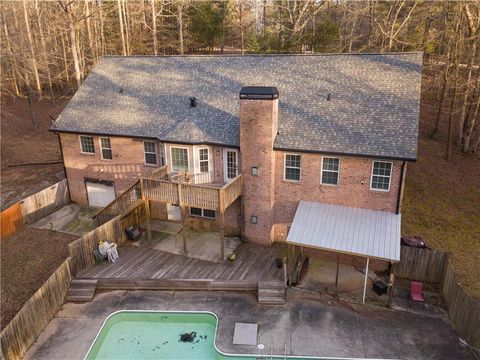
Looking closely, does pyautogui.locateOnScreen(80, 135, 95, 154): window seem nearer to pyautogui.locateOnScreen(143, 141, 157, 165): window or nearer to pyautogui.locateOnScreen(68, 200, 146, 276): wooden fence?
pyautogui.locateOnScreen(143, 141, 157, 165): window

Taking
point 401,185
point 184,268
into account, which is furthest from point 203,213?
point 401,185

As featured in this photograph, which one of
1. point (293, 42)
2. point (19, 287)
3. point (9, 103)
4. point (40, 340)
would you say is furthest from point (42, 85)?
point (40, 340)

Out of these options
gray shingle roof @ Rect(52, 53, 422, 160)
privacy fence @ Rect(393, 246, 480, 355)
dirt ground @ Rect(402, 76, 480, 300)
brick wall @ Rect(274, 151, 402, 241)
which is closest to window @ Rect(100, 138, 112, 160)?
gray shingle roof @ Rect(52, 53, 422, 160)

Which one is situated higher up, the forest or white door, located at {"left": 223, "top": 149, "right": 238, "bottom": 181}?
the forest

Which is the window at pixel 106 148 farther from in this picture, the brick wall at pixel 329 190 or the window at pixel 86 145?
the brick wall at pixel 329 190

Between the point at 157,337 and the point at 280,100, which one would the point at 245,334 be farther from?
the point at 280,100

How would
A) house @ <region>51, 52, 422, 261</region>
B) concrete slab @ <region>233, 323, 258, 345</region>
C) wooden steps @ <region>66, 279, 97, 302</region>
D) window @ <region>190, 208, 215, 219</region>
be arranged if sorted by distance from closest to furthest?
concrete slab @ <region>233, 323, 258, 345</region>, wooden steps @ <region>66, 279, 97, 302</region>, house @ <region>51, 52, 422, 261</region>, window @ <region>190, 208, 215, 219</region>

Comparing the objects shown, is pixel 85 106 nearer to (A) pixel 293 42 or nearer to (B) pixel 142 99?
(B) pixel 142 99
